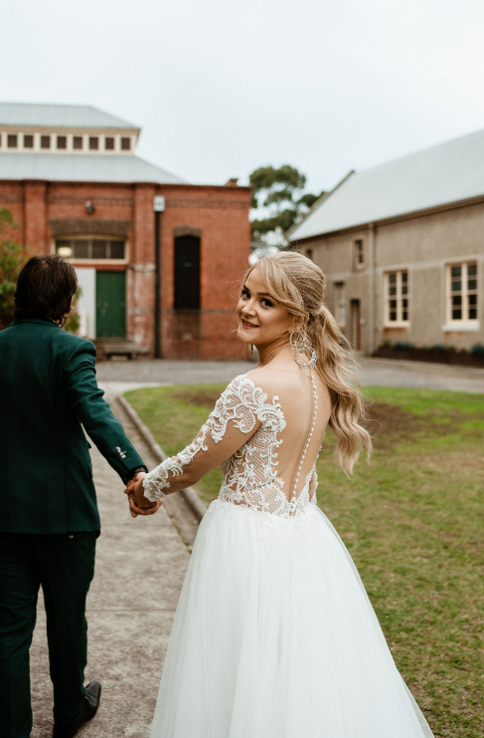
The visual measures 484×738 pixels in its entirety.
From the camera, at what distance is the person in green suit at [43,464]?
106 inches

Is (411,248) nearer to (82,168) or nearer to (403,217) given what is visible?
(403,217)

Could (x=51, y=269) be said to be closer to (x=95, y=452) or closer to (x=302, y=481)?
(x=302, y=481)

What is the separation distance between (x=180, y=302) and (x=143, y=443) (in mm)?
18094

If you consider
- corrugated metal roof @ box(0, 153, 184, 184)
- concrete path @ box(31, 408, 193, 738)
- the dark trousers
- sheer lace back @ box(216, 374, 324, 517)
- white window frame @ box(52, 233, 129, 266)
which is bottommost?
concrete path @ box(31, 408, 193, 738)

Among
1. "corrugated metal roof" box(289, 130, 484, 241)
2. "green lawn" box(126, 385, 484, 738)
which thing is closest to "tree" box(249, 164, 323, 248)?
"corrugated metal roof" box(289, 130, 484, 241)

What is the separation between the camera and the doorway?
3456 cm

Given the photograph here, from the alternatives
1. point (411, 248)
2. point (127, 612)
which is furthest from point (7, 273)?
point (411, 248)

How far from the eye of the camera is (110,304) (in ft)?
91.9

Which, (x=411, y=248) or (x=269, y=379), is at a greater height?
(x=411, y=248)

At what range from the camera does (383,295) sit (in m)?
32.0

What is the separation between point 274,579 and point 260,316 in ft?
2.71

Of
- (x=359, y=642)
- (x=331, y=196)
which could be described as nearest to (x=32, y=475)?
(x=359, y=642)

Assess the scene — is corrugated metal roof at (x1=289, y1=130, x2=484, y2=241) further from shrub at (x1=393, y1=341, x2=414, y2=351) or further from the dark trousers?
the dark trousers

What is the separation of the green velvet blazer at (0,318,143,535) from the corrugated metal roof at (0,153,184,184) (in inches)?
1040
